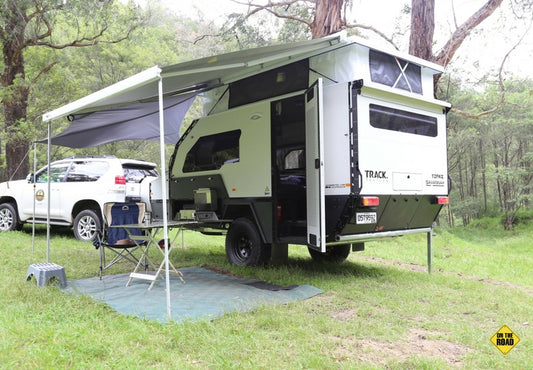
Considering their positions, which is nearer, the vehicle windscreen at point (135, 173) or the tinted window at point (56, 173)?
the vehicle windscreen at point (135, 173)

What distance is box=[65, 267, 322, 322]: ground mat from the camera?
3.74 meters

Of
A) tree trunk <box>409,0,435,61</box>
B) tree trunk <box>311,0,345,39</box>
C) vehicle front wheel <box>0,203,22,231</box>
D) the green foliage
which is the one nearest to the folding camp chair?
vehicle front wheel <box>0,203,22,231</box>

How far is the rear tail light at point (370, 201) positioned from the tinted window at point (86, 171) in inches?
215

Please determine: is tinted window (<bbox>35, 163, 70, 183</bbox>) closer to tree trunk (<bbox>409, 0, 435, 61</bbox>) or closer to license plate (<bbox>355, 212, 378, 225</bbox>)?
license plate (<bbox>355, 212, 378, 225</bbox>)

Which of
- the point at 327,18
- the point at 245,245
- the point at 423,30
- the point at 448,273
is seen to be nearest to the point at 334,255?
the point at 245,245

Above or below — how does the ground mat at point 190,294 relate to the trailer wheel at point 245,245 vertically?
below

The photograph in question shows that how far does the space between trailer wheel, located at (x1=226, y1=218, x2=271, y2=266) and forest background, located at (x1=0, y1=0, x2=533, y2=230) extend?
5.66 m

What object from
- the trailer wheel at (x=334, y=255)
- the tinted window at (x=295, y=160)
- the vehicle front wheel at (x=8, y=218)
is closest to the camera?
the tinted window at (x=295, y=160)

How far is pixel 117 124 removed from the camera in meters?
6.86

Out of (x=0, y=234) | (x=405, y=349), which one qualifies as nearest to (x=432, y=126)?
(x=405, y=349)

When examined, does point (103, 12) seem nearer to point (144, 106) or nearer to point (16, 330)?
point (144, 106)

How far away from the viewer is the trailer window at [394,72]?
16.2ft

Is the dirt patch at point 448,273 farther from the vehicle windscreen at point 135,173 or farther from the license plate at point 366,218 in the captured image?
the vehicle windscreen at point 135,173

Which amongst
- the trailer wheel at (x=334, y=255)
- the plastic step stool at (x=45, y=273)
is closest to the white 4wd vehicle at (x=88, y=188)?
the plastic step stool at (x=45, y=273)
